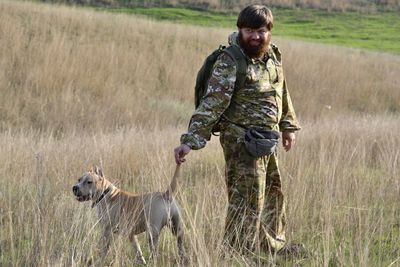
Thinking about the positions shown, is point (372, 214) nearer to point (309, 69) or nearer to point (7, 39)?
point (7, 39)

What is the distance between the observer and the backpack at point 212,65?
4.09 metres

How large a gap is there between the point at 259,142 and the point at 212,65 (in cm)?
63

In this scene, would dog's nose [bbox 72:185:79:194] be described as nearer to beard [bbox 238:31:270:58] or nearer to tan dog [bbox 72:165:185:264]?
tan dog [bbox 72:165:185:264]

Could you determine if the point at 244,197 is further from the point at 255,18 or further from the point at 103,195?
the point at 255,18

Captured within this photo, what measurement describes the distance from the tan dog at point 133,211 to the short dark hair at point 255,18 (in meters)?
1.12

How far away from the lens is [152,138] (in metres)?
8.29

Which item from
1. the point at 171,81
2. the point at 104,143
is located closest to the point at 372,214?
the point at 104,143

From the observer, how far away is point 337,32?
28297 millimetres

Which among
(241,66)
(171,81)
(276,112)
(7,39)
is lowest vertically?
(171,81)

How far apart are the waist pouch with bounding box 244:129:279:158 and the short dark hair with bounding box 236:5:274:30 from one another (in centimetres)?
73

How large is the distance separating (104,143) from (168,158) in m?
0.86

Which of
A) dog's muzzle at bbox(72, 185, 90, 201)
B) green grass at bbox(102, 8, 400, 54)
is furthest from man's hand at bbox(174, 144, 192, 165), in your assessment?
green grass at bbox(102, 8, 400, 54)

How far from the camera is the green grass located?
26.1m

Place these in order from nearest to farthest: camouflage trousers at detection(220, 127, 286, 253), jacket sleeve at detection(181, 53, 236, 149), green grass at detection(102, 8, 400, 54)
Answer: jacket sleeve at detection(181, 53, 236, 149) < camouflage trousers at detection(220, 127, 286, 253) < green grass at detection(102, 8, 400, 54)
